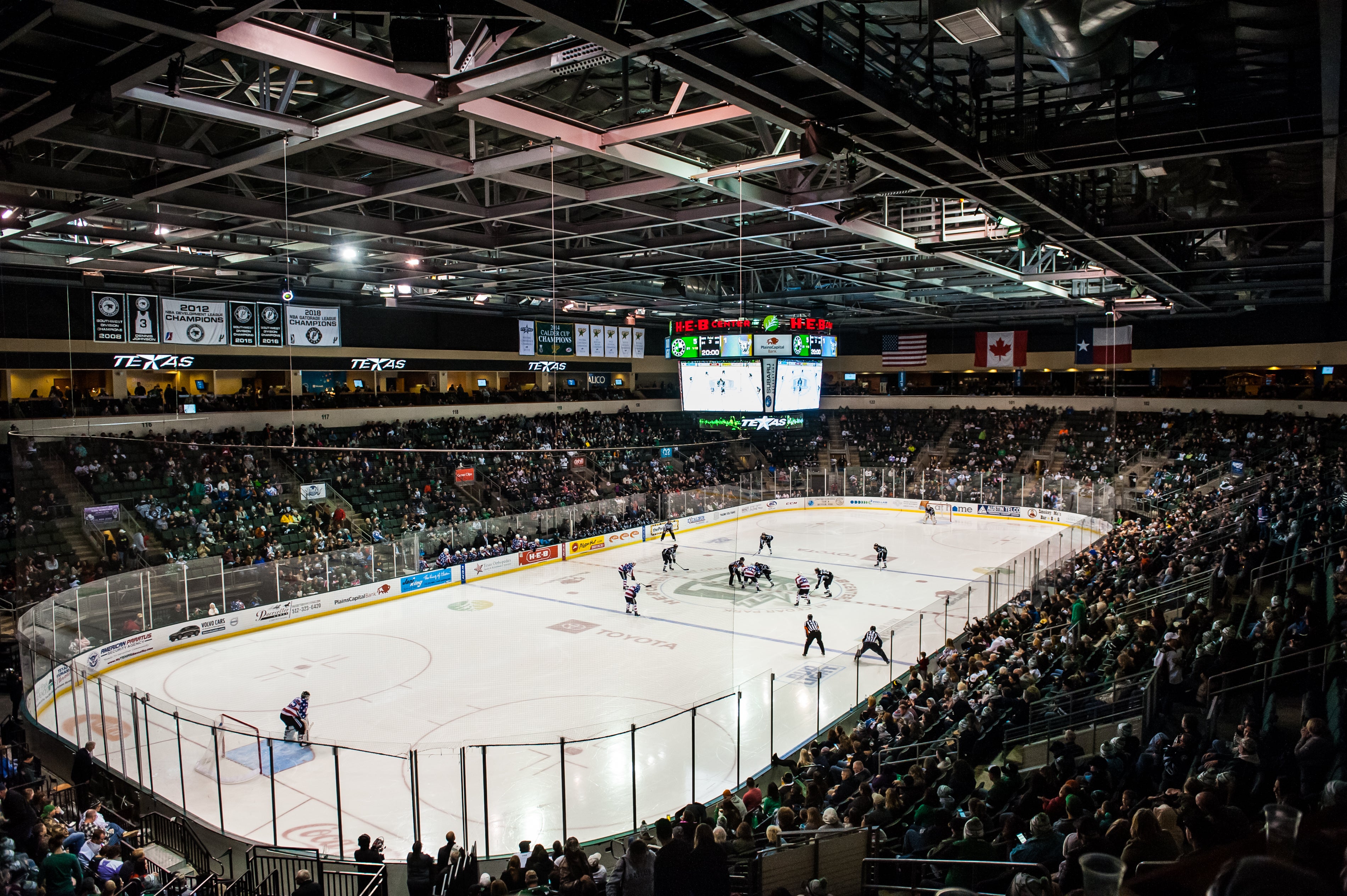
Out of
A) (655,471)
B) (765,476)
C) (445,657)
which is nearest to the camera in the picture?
(445,657)

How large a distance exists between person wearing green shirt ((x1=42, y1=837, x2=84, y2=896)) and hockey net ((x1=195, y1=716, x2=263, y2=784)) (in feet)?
11.6

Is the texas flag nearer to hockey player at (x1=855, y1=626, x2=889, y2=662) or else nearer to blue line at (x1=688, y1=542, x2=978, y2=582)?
blue line at (x1=688, y1=542, x2=978, y2=582)

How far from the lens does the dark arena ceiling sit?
22.3ft

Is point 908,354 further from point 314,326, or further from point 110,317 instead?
point 110,317

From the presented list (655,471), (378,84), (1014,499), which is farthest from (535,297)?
(378,84)

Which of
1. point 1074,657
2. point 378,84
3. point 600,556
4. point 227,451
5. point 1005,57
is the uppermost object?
point 1005,57

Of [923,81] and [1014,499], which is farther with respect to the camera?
[1014,499]

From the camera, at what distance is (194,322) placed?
22766mm

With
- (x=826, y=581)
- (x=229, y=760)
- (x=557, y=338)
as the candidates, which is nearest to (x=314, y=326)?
(x=557, y=338)

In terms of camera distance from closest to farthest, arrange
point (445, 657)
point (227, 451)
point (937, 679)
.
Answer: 1. point (937, 679)
2. point (445, 657)
3. point (227, 451)

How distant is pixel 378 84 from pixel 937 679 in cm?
1144

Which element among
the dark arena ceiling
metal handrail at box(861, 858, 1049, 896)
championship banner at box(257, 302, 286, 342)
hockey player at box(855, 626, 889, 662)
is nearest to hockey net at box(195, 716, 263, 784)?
the dark arena ceiling

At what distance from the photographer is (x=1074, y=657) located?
39.5 feet

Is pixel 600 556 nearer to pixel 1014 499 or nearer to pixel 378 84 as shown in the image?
pixel 1014 499
